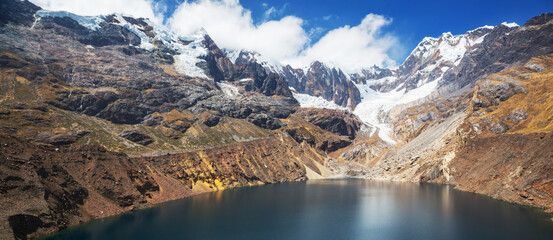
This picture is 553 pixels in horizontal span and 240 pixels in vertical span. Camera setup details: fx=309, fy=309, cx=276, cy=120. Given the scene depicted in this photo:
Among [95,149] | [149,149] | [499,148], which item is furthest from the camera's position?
[149,149]

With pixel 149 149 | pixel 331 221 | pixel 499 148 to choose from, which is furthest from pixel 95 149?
pixel 499 148

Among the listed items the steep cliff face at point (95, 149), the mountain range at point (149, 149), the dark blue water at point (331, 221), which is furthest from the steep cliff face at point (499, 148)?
the steep cliff face at point (95, 149)

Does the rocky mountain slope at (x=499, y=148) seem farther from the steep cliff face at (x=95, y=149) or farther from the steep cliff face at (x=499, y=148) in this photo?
the steep cliff face at (x=95, y=149)

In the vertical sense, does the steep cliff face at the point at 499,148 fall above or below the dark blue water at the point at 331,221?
above

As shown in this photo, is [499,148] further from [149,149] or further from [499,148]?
[149,149]

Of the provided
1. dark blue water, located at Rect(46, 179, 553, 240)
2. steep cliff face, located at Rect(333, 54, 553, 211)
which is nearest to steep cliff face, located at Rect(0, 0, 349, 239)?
dark blue water, located at Rect(46, 179, 553, 240)

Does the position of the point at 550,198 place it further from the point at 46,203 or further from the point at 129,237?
the point at 46,203

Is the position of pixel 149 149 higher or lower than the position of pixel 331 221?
higher

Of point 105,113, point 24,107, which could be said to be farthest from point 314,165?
point 24,107
